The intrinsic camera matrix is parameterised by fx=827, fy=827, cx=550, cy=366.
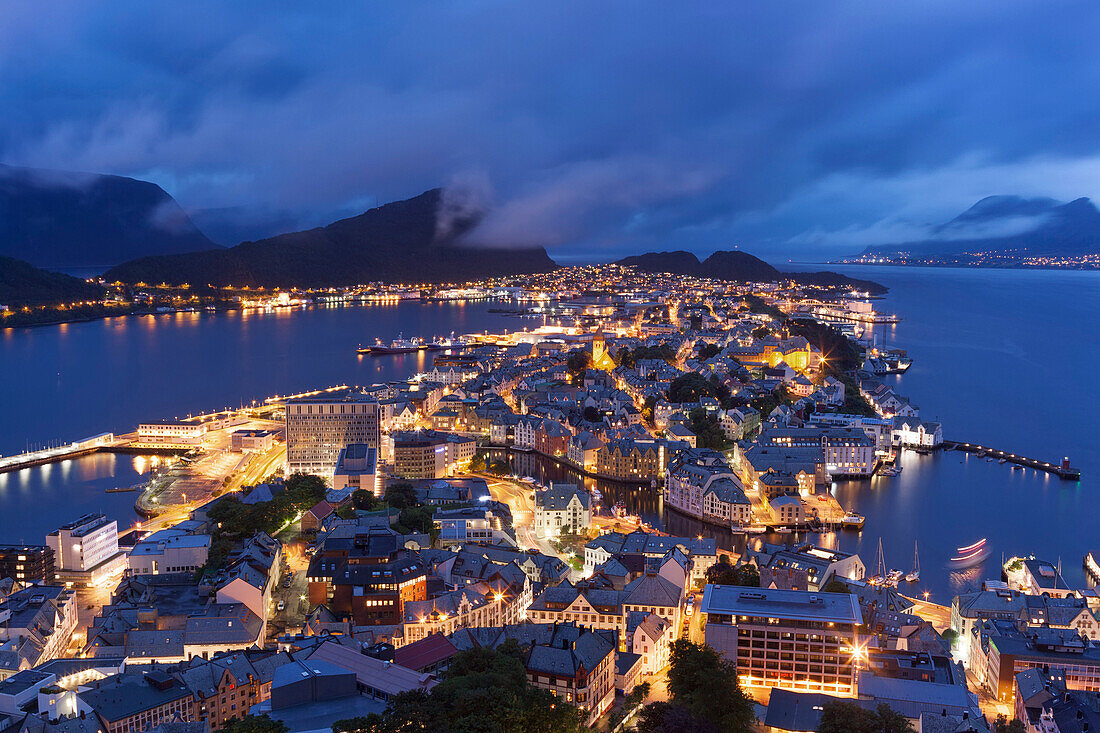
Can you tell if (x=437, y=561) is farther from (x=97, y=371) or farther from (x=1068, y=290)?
(x=1068, y=290)

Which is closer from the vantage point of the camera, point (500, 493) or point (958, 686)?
point (958, 686)

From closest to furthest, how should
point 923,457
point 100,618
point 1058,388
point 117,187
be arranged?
1. point 100,618
2. point 923,457
3. point 1058,388
4. point 117,187

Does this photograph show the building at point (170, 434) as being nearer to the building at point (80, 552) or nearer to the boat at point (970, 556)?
the building at point (80, 552)

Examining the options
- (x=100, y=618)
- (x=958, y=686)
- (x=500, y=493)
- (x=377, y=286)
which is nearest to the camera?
(x=958, y=686)

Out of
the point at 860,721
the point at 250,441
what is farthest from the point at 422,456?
the point at 860,721

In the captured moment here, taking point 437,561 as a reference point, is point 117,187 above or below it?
above

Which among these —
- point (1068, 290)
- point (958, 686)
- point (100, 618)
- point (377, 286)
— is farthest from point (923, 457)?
point (377, 286)

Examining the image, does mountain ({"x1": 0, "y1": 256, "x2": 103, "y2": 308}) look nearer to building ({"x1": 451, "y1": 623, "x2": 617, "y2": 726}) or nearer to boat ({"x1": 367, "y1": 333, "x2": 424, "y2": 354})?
boat ({"x1": 367, "y1": 333, "x2": 424, "y2": 354})

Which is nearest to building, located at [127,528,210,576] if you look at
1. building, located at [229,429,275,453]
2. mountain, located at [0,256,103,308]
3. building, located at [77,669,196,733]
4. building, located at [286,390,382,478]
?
building, located at [77,669,196,733]
